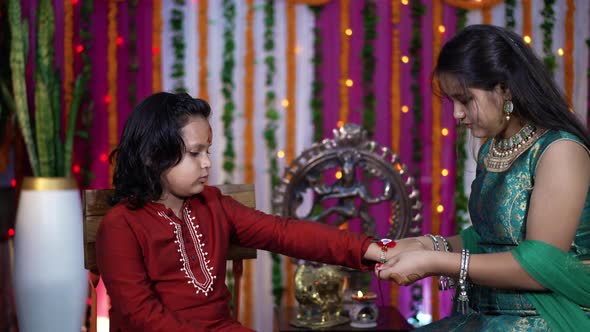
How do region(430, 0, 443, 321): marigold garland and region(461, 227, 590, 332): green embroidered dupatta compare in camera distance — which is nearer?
region(461, 227, 590, 332): green embroidered dupatta

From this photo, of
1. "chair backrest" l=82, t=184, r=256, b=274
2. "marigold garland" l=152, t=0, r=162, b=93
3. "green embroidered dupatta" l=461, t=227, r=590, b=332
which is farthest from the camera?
"marigold garland" l=152, t=0, r=162, b=93

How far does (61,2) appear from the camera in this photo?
3486 mm

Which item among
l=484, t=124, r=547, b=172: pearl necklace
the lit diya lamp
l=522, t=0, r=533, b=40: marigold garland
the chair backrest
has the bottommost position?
the lit diya lamp

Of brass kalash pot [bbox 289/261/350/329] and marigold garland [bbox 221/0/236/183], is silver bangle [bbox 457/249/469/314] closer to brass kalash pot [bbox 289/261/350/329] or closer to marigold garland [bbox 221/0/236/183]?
brass kalash pot [bbox 289/261/350/329]

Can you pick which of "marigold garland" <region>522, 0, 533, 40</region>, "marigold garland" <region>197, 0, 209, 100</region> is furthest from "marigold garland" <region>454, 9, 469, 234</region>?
"marigold garland" <region>197, 0, 209, 100</region>

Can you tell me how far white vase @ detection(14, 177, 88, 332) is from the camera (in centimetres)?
302

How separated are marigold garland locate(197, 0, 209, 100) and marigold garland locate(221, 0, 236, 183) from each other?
0.09m

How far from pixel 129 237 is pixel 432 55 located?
7.87 ft

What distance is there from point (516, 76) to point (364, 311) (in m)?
1.29

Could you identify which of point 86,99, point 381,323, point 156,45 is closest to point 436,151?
point 381,323

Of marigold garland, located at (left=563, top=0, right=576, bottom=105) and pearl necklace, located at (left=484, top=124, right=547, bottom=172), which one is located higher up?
marigold garland, located at (left=563, top=0, right=576, bottom=105)

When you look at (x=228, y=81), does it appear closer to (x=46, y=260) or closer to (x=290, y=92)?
(x=290, y=92)

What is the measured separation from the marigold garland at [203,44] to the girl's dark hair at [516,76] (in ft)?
6.81

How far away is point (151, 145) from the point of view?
187 centimetres
